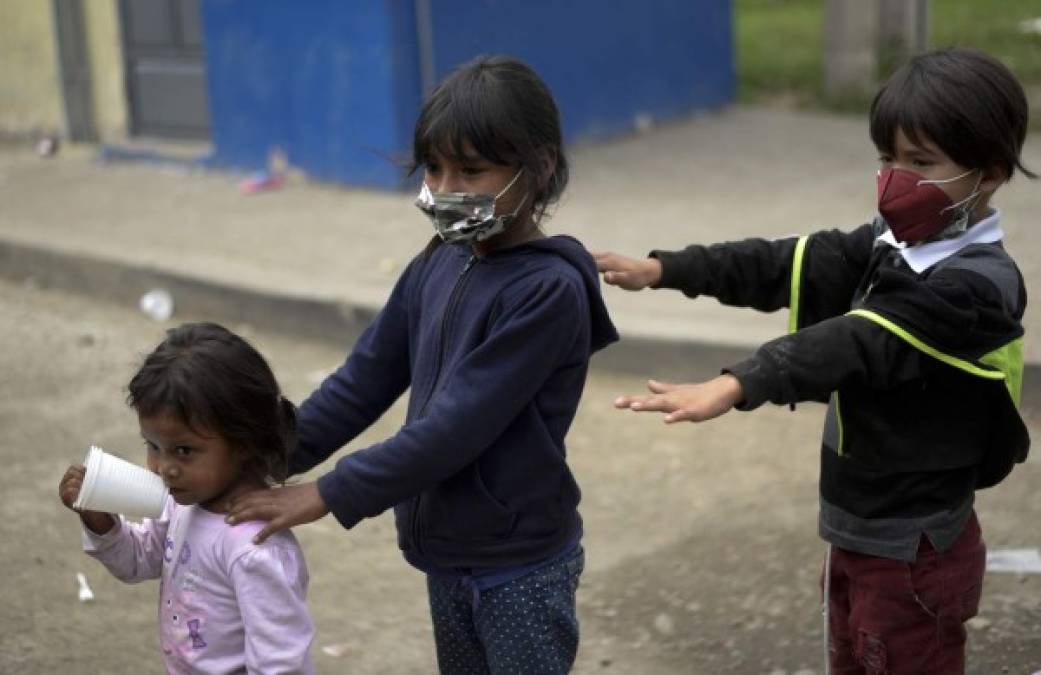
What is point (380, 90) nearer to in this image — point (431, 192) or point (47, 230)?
point (47, 230)

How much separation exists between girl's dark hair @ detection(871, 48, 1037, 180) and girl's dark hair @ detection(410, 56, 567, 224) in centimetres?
60

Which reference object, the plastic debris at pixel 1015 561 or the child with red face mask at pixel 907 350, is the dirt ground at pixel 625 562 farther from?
the child with red face mask at pixel 907 350

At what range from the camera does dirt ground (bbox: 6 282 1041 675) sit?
3.79 metres

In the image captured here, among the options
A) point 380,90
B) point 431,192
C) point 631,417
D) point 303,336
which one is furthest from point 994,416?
point 380,90

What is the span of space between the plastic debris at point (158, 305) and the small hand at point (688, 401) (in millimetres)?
4976

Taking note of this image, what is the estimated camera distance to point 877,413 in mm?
2729

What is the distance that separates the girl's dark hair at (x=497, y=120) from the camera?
98.7 inches

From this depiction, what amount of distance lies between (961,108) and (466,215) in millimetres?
856

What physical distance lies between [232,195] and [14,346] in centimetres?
226

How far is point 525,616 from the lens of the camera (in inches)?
104

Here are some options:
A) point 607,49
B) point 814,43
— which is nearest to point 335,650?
point 607,49

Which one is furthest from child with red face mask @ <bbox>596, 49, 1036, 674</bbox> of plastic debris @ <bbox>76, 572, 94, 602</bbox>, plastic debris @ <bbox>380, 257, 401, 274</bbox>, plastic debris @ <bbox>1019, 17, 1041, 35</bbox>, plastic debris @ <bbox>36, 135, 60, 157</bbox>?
plastic debris @ <bbox>1019, 17, 1041, 35</bbox>

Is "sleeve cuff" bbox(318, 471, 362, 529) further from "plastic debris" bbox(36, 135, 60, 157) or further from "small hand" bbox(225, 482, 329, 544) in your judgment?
"plastic debris" bbox(36, 135, 60, 157)

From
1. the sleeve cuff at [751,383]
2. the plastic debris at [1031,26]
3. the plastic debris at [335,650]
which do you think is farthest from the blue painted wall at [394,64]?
the sleeve cuff at [751,383]
